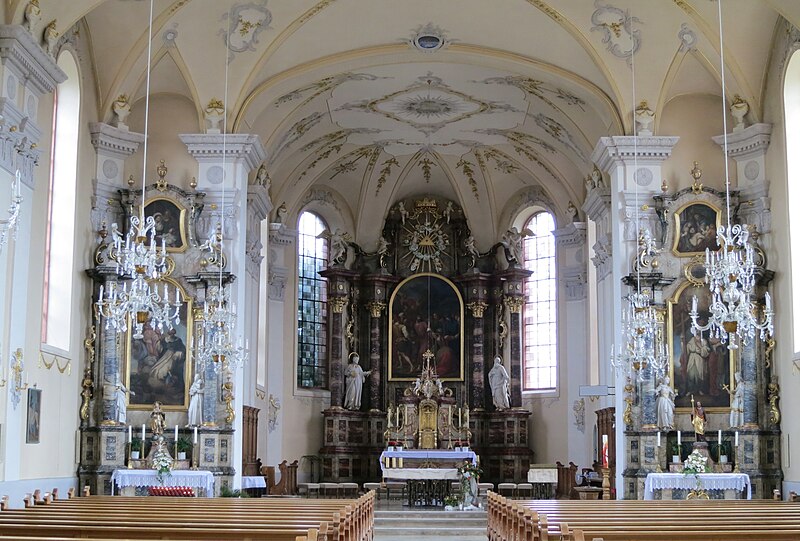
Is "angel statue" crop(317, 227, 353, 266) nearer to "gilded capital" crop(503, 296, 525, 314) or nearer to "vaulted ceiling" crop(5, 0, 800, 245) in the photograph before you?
"gilded capital" crop(503, 296, 525, 314)

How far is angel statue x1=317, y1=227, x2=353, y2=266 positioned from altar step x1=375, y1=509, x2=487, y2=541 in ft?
36.8

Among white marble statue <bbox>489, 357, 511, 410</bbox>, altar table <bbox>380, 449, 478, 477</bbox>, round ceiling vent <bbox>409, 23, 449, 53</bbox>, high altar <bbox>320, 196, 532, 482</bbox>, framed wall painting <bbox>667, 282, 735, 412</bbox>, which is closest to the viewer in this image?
framed wall painting <bbox>667, 282, 735, 412</bbox>

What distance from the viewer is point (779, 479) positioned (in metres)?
19.2

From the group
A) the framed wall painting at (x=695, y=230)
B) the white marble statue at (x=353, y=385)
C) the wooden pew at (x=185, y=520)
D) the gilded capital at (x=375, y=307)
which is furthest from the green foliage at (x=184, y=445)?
the gilded capital at (x=375, y=307)

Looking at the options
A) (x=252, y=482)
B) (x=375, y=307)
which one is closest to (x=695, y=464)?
(x=252, y=482)

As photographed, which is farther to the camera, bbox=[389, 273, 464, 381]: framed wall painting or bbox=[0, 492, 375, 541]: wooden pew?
bbox=[389, 273, 464, 381]: framed wall painting

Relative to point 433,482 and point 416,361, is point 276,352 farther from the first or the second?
point 433,482

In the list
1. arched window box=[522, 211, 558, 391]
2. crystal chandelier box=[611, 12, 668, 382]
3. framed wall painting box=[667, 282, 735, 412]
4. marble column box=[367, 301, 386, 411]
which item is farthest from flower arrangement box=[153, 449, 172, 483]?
arched window box=[522, 211, 558, 391]

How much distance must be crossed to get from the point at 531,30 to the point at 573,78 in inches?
60.3

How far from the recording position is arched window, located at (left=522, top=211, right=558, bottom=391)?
1198 inches

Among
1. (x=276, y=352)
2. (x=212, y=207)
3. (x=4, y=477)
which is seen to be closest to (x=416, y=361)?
(x=276, y=352)

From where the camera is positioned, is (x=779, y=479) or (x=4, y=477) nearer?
(x=4, y=477)

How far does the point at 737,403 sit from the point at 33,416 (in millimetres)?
12117

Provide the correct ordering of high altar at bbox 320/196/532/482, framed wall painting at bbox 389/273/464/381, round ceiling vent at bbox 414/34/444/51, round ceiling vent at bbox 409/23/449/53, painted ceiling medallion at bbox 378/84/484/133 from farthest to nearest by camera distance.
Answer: framed wall painting at bbox 389/273/464/381, high altar at bbox 320/196/532/482, painted ceiling medallion at bbox 378/84/484/133, round ceiling vent at bbox 414/34/444/51, round ceiling vent at bbox 409/23/449/53
